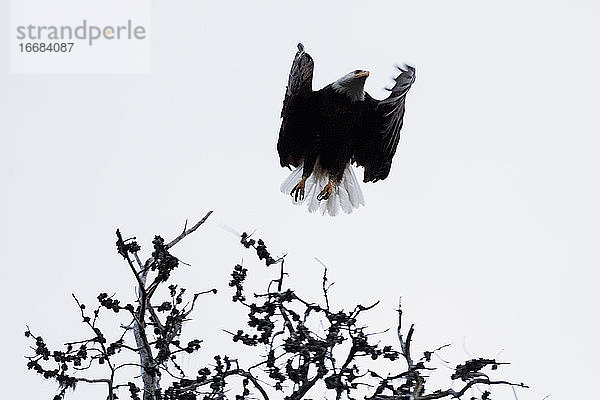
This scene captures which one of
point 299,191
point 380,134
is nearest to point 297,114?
point 380,134

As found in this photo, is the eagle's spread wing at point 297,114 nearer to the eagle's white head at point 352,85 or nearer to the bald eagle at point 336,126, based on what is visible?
the bald eagle at point 336,126

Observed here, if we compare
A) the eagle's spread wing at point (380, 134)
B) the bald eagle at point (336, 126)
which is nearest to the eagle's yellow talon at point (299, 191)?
the bald eagle at point (336, 126)

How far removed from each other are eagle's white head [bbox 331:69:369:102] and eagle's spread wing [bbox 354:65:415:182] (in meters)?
0.13

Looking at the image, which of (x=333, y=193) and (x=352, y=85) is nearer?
(x=352, y=85)

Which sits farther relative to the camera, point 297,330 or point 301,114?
point 301,114

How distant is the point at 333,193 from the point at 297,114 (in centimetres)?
96

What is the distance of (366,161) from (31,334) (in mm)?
3863

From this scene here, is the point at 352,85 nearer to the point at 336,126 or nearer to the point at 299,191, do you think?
the point at 336,126

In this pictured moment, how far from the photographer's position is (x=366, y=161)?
319 inches

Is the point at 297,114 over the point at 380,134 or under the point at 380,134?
over

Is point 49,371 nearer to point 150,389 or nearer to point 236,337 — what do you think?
point 150,389

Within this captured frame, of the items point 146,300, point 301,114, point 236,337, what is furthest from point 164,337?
point 301,114

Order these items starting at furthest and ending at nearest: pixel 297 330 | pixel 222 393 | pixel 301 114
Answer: pixel 301 114, pixel 297 330, pixel 222 393

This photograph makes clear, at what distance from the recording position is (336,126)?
7809 mm
